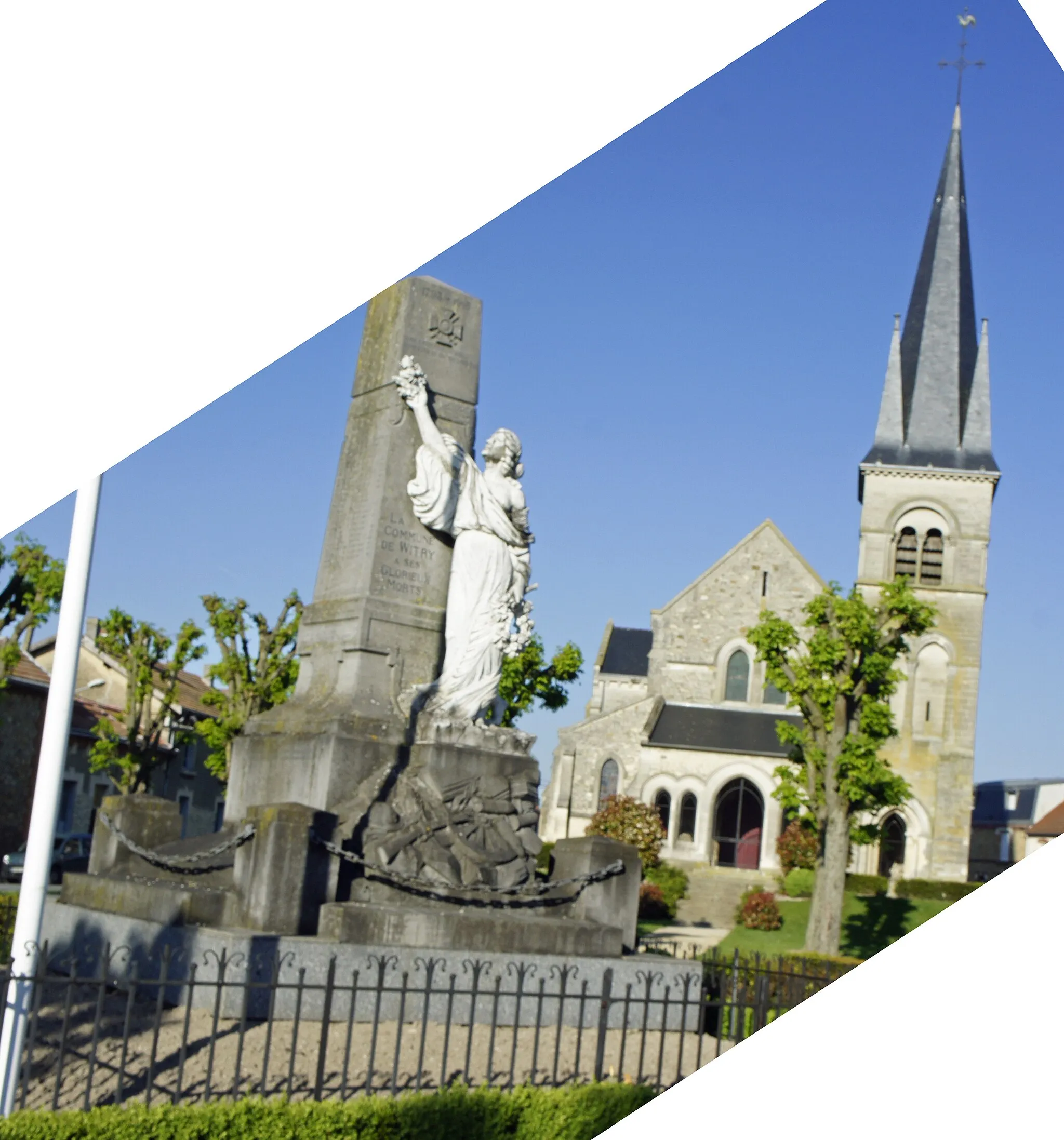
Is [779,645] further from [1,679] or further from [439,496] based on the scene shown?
[1,679]

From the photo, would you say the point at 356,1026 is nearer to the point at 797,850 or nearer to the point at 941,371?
the point at 797,850

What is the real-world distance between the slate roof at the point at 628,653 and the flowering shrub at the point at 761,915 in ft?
83.4

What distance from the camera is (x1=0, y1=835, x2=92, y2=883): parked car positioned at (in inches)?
968

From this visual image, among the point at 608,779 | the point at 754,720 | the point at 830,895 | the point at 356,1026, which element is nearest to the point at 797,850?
the point at 754,720

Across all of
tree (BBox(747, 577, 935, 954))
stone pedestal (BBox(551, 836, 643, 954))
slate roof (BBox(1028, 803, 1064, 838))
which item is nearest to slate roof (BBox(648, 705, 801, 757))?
slate roof (BBox(1028, 803, 1064, 838))

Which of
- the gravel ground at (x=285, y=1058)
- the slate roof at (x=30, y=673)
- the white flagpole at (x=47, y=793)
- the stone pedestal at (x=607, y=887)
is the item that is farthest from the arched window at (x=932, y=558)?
the white flagpole at (x=47, y=793)

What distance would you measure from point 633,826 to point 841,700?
41.5 feet

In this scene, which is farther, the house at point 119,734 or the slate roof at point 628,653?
the slate roof at point 628,653

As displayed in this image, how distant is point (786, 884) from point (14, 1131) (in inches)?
1315

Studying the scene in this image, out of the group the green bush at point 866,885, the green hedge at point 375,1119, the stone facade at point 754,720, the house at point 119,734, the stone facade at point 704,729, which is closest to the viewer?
the green hedge at point 375,1119

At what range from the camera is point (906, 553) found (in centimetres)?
4566

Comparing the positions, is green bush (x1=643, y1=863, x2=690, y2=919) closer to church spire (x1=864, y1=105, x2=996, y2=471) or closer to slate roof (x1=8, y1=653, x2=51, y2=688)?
slate roof (x1=8, y1=653, x2=51, y2=688)

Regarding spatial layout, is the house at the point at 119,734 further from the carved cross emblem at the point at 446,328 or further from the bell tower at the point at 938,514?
the carved cross emblem at the point at 446,328

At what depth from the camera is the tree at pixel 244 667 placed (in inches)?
1073
